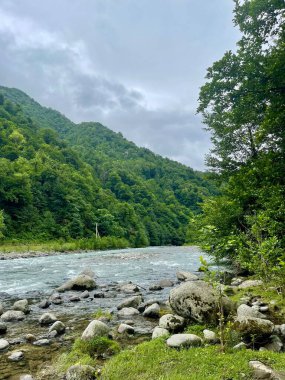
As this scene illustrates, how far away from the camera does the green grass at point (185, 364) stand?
250 inches

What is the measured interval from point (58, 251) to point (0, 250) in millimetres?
10583

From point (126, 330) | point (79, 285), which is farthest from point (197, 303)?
point (79, 285)

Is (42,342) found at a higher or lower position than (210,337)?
lower

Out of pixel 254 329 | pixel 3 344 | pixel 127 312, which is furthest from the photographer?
pixel 127 312

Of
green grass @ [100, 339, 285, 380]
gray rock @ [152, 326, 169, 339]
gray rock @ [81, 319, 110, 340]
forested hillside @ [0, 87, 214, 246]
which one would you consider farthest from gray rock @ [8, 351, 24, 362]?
forested hillside @ [0, 87, 214, 246]

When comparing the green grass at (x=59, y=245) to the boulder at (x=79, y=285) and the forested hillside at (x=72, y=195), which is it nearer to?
the forested hillside at (x=72, y=195)

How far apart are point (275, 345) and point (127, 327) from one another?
4.37 m

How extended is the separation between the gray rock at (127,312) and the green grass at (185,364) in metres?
5.04

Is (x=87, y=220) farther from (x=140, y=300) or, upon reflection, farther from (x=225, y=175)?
(x=140, y=300)

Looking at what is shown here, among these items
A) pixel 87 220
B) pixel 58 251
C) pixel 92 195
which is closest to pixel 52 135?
pixel 92 195

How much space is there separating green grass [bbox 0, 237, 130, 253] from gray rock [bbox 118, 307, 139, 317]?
1759 inches

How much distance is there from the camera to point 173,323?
987cm

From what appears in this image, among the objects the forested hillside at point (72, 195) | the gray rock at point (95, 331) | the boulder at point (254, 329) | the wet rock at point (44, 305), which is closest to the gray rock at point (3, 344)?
the gray rock at point (95, 331)

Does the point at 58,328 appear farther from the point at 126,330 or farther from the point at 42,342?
the point at 126,330
